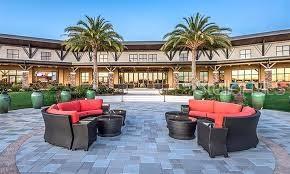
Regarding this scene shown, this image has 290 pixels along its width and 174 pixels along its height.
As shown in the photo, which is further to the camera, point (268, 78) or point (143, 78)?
point (143, 78)

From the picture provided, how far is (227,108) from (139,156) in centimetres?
420

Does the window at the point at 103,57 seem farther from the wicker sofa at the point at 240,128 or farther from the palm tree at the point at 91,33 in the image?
the wicker sofa at the point at 240,128

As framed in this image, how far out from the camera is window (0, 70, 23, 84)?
34000 mm

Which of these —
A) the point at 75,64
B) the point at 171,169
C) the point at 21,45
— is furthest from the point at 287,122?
the point at 21,45

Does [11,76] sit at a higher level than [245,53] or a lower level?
lower

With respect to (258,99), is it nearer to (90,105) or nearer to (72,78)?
(90,105)

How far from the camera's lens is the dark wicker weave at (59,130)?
22.5ft

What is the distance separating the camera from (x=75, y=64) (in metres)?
35.9

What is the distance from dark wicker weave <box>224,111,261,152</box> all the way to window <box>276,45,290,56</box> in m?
28.0

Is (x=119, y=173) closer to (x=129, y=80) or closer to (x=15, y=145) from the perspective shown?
(x=15, y=145)

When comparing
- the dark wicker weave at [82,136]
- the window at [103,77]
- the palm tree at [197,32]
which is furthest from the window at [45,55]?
the dark wicker weave at [82,136]

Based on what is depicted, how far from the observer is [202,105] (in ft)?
33.3

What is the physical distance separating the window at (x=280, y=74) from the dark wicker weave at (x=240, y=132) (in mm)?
28680

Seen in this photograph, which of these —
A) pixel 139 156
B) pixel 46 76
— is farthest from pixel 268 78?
pixel 46 76
